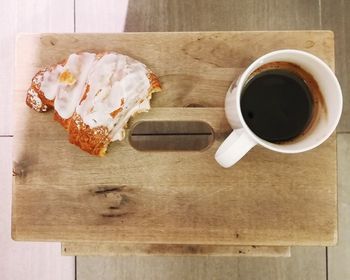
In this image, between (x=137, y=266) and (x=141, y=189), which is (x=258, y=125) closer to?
(x=141, y=189)

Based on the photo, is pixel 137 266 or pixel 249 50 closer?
pixel 249 50

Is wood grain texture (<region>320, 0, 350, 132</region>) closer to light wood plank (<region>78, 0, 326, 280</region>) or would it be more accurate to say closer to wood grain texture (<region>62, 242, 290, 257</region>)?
light wood plank (<region>78, 0, 326, 280</region>)

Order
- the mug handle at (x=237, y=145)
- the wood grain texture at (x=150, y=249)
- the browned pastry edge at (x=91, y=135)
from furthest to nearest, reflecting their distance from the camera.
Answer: the wood grain texture at (x=150, y=249) → the browned pastry edge at (x=91, y=135) → the mug handle at (x=237, y=145)

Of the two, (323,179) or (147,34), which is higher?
(147,34)

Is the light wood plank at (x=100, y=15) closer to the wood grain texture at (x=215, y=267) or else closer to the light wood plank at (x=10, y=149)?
the light wood plank at (x=10, y=149)

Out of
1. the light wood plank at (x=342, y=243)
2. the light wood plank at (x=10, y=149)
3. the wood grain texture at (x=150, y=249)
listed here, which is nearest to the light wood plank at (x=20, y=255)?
the light wood plank at (x=10, y=149)

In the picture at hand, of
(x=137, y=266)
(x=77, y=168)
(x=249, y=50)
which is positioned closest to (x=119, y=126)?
(x=77, y=168)

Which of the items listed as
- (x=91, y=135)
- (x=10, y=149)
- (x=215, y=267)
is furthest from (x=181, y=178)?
(x=10, y=149)
